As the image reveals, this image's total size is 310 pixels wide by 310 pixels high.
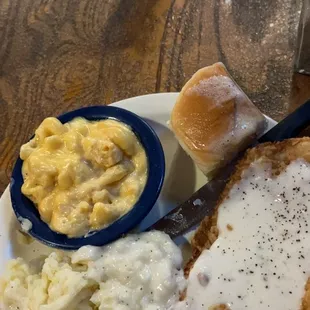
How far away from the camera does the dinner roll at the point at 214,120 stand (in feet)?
5.42

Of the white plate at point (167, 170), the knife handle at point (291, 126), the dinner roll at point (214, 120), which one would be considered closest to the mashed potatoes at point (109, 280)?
the white plate at point (167, 170)

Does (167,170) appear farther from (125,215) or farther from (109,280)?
(109,280)

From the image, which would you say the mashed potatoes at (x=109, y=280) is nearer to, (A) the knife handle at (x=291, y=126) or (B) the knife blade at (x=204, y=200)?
(B) the knife blade at (x=204, y=200)

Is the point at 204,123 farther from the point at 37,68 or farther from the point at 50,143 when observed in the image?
the point at 37,68

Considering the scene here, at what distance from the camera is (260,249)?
148 cm

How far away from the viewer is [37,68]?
2242 mm

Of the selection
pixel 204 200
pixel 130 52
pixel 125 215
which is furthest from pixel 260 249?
pixel 130 52

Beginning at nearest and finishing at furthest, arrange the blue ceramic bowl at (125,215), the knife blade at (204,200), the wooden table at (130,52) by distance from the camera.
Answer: the blue ceramic bowl at (125,215)
the knife blade at (204,200)
the wooden table at (130,52)

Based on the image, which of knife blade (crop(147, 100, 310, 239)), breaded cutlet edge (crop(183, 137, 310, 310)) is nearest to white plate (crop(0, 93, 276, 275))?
knife blade (crop(147, 100, 310, 239))

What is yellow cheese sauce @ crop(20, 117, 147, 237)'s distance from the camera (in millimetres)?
1594

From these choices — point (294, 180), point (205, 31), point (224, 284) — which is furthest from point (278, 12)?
point (224, 284)

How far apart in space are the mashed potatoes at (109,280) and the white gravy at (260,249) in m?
0.08

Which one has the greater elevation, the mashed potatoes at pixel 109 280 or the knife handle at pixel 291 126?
the knife handle at pixel 291 126

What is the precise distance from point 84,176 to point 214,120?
1.54 ft
